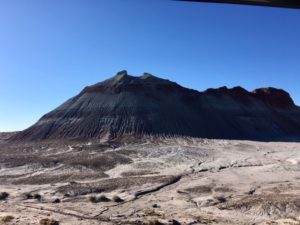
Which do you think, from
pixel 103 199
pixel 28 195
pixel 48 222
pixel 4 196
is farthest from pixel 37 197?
pixel 48 222

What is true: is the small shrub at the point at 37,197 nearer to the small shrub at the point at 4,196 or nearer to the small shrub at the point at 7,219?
the small shrub at the point at 4,196

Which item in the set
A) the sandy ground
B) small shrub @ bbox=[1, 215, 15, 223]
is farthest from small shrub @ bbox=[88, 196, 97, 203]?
small shrub @ bbox=[1, 215, 15, 223]

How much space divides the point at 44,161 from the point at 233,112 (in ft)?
138

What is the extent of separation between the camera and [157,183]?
28.8m

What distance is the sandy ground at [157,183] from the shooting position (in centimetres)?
1875

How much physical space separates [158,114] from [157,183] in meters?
39.4

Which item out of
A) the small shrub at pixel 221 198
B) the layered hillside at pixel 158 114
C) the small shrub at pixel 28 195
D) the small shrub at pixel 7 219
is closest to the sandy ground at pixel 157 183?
the small shrub at pixel 221 198

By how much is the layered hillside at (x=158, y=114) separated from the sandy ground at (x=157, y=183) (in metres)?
7.86

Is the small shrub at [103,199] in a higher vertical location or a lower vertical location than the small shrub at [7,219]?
lower

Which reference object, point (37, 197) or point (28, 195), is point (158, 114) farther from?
point (37, 197)

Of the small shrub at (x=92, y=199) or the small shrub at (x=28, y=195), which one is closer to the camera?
the small shrub at (x=92, y=199)

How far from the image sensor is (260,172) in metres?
34.2

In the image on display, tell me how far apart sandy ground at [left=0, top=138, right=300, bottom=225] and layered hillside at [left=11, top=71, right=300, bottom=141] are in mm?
7861

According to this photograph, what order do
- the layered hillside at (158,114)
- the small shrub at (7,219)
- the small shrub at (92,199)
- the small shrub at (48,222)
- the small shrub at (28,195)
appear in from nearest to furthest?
1. the small shrub at (48,222)
2. the small shrub at (7,219)
3. the small shrub at (92,199)
4. the small shrub at (28,195)
5. the layered hillside at (158,114)
